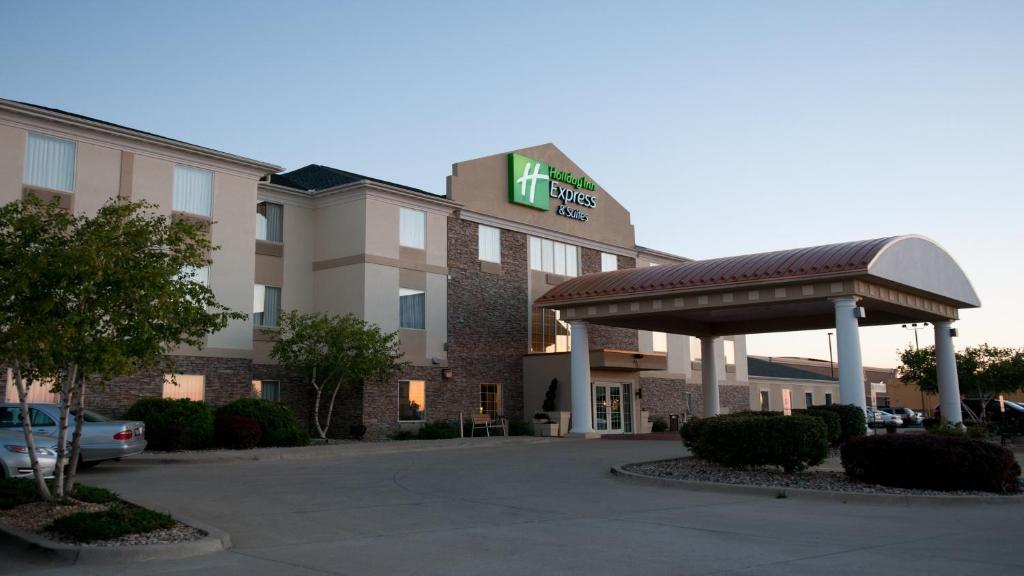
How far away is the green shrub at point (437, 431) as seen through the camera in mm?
30500

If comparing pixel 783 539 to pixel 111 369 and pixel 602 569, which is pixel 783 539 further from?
pixel 111 369

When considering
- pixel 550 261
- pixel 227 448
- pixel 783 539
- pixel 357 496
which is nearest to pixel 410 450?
pixel 227 448

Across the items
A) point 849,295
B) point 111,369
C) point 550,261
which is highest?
point 550,261

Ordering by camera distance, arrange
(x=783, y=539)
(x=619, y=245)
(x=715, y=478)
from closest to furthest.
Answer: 1. (x=783, y=539)
2. (x=715, y=478)
3. (x=619, y=245)

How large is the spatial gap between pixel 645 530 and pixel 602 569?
2435 mm

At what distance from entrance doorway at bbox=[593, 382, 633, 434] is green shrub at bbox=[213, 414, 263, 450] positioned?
1606 centimetres

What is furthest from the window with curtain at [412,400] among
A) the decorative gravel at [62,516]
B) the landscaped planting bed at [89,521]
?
the decorative gravel at [62,516]

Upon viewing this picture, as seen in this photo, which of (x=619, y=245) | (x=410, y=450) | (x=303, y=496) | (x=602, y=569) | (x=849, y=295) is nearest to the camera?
(x=602, y=569)

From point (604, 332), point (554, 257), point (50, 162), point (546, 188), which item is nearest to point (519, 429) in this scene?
point (604, 332)

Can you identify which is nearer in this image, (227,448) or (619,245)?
(227,448)

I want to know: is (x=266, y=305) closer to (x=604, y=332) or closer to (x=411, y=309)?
(x=411, y=309)

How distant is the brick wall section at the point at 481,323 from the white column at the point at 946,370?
1509 centimetres

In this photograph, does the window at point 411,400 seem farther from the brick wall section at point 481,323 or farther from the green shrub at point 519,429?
the green shrub at point 519,429

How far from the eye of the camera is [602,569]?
8.16m
